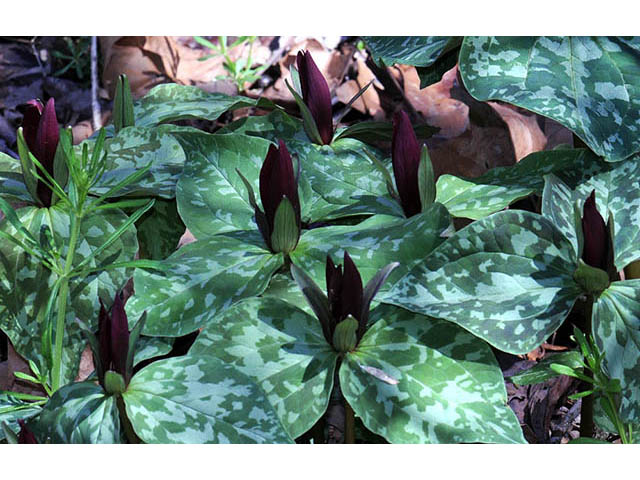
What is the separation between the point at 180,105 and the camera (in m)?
1.88

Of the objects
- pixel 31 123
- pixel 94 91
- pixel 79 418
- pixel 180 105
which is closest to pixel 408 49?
pixel 180 105

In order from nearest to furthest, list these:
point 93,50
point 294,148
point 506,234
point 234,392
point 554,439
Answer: point 234,392 < point 506,234 < point 554,439 < point 294,148 < point 93,50

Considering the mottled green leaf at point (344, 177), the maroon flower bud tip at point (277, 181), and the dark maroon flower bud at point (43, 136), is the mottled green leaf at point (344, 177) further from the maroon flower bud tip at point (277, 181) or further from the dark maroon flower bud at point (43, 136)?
the dark maroon flower bud at point (43, 136)

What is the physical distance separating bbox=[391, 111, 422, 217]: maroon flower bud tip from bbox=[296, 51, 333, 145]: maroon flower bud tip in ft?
0.89

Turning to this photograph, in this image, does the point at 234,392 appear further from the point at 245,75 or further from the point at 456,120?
the point at 245,75

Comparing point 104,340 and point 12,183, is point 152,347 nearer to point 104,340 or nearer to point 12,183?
point 104,340

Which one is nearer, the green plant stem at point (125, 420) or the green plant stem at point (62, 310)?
the green plant stem at point (125, 420)

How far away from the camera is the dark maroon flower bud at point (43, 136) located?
1.50m

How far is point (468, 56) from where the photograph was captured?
1.52 metres

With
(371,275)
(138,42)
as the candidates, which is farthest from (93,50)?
(371,275)

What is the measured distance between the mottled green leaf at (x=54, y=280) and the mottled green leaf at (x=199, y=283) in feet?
0.51

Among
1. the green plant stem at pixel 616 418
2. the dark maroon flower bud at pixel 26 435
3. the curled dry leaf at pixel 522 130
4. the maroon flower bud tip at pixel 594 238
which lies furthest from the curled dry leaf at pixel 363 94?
the dark maroon flower bud at pixel 26 435

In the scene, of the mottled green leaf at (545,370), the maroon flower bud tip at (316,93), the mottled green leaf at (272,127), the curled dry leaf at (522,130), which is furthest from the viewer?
the curled dry leaf at (522,130)

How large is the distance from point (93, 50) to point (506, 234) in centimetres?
170
